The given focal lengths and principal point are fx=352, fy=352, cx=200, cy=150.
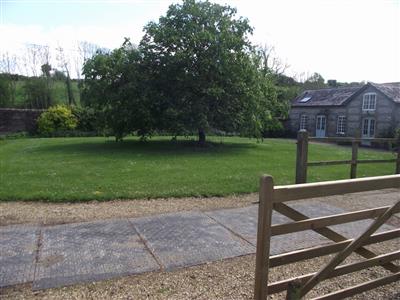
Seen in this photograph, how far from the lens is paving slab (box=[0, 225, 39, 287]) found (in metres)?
3.57

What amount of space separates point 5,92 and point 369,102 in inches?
1147

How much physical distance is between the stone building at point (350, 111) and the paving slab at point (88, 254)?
22098 mm

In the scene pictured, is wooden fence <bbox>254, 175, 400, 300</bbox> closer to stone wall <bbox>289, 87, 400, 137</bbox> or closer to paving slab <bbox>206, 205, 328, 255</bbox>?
paving slab <bbox>206, 205, 328, 255</bbox>

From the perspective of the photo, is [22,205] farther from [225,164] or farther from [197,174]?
[225,164]

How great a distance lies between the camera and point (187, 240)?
4680mm

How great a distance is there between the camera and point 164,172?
9.82 meters

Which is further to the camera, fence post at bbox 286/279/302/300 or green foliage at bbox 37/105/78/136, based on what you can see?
green foliage at bbox 37/105/78/136

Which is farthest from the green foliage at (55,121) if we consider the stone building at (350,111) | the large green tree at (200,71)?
the stone building at (350,111)

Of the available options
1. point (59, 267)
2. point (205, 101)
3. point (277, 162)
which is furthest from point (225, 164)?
point (59, 267)

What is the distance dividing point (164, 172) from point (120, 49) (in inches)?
397

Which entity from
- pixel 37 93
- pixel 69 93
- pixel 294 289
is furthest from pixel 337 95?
pixel 294 289

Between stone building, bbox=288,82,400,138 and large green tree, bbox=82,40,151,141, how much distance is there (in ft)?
49.9

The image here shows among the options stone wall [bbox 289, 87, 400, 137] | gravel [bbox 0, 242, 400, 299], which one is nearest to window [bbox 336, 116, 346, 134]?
stone wall [bbox 289, 87, 400, 137]

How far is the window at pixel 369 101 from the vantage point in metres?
27.3
